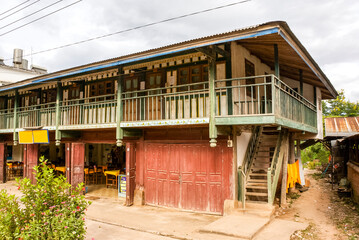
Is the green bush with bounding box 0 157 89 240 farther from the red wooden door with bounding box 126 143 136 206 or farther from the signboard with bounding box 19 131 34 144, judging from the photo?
the signboard with bounding box 19 131 34 144

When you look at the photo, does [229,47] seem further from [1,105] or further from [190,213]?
[1,105]

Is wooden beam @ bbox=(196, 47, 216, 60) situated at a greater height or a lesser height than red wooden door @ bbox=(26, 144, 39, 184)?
greater

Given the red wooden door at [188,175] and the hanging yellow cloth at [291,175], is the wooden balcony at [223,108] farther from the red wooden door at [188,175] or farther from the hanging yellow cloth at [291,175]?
the hanging yellow cloth at [291,175]

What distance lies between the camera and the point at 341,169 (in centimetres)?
2008

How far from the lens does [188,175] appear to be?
11523 millimetres

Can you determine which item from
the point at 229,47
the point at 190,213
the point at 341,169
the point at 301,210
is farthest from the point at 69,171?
the point at 341,169

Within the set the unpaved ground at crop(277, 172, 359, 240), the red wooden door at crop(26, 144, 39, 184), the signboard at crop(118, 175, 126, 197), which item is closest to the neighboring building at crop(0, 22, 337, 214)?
the signboard at crop(118, 175, 126, 197)

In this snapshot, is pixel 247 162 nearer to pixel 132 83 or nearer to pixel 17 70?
pixel 132 83

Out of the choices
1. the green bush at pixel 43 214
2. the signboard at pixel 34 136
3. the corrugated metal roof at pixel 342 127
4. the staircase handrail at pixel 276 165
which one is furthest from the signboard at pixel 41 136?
the corrugated metal roof at pixel 342 127

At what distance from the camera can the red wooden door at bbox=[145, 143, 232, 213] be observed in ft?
35.3

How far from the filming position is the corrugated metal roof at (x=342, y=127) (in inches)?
826

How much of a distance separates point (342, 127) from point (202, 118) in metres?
16.6

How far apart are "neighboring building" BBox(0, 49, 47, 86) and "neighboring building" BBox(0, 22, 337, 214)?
1715cm

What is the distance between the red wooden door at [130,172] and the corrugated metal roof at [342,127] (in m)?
14.9
